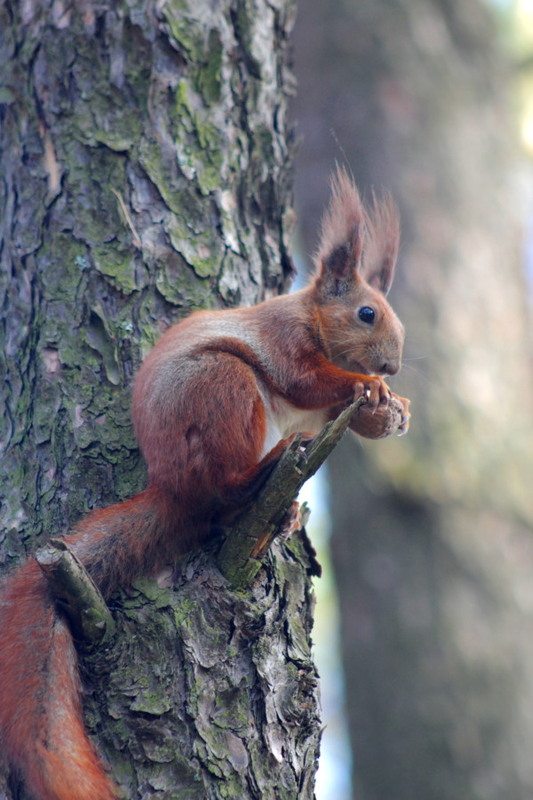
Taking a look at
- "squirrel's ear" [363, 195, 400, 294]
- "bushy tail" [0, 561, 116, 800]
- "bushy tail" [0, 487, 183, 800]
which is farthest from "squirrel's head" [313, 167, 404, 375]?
"bushy tail" [0, 561, 116, 800]

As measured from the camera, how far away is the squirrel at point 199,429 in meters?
1.66

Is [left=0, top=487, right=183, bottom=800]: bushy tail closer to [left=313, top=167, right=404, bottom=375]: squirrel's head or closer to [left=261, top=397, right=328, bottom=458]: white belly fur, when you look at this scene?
Answer: [left=261, top=397, right=328, bottom=458]: white belly fur

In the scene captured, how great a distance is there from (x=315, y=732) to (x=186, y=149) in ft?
5.30

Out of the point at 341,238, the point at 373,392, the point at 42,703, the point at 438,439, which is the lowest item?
the point at 42,703

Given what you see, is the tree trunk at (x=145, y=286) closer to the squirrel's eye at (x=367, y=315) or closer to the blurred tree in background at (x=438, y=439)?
the squirrel's eye at (x=367, y=315)

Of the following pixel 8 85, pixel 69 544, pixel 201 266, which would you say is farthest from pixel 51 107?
pixel 69 544

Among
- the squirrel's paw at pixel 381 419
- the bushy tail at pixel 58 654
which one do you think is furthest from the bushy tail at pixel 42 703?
the squirrel's paw at pixel 381 419

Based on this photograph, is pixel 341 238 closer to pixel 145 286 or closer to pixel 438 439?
pixel 145 286

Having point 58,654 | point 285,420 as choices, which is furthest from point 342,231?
point 58,654

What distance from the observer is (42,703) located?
1.67 meters

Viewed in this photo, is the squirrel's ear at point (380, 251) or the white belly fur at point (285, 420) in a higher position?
the squirrel's ear at point (380, 251)

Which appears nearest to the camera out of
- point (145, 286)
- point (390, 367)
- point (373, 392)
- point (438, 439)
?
point (373, 392)

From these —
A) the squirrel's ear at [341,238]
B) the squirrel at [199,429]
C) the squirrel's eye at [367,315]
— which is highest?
the squirrel's ear at [341,238]

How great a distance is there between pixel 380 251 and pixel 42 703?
1759 millimetres
